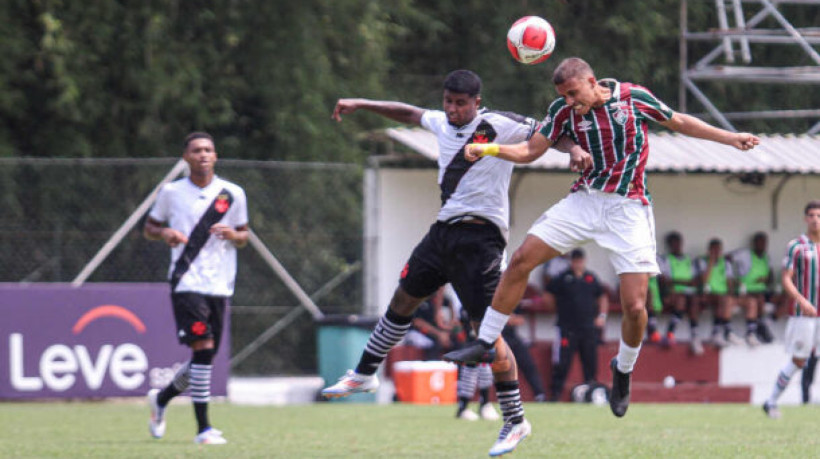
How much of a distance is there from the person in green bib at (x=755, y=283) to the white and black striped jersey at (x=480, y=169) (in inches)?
481

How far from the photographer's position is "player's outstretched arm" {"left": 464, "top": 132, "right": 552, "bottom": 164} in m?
8.61

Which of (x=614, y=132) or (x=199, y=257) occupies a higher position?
(x=614, y=132)

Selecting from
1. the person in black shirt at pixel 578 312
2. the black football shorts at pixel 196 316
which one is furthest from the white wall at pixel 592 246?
the black football shorts at pixel 196 316

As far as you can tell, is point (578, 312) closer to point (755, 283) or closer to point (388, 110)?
point (755, 283)

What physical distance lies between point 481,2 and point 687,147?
713 centimetres

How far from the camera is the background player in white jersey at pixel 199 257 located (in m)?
11.8

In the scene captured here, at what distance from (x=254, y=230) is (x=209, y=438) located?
27.5 ft

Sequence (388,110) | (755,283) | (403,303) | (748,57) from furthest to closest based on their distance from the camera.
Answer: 1. (748,57)
2. (755,283)
3. (388,110)
4. (403,303)

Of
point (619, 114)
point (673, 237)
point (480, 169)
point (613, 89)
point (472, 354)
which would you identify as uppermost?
point (613, 89)

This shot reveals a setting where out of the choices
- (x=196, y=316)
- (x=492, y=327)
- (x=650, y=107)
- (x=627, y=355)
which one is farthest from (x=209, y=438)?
(x=650, y=107)

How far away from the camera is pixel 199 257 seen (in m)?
11.9

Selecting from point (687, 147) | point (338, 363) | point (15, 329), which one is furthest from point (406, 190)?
point (15, 329)

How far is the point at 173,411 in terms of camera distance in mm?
16594

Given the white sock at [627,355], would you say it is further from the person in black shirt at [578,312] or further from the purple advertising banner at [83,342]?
the person in black shirt at [578,312]
